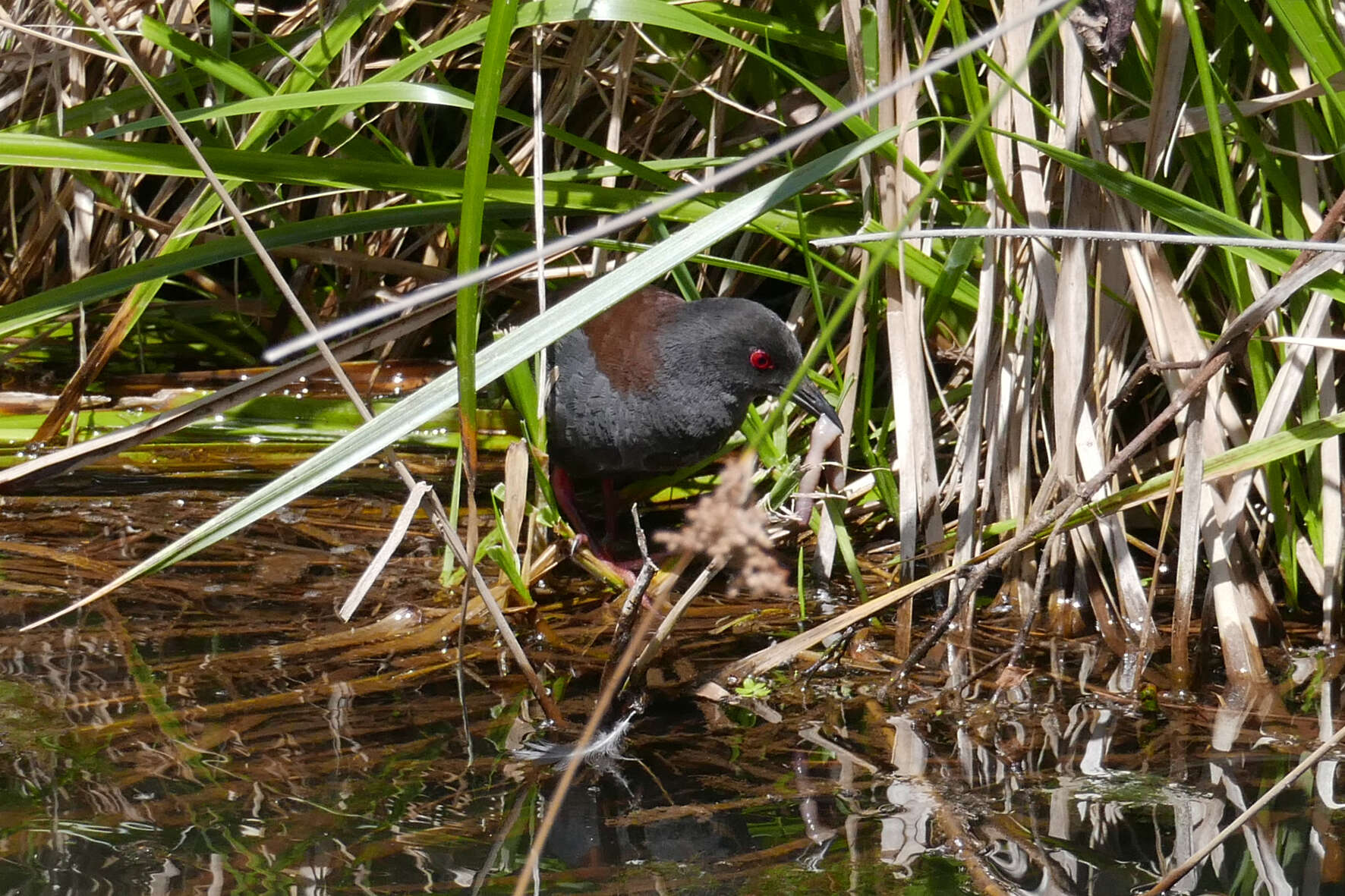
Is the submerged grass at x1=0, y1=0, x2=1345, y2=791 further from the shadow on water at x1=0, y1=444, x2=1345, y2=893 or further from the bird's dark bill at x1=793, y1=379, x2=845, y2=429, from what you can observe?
the shadow on water at x1=0, y1=444, x2=1345, y2=893

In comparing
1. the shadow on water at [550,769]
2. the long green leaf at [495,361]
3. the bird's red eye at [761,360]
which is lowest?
the shadow on water at [550,769]

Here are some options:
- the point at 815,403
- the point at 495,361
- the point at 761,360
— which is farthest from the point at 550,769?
the point at 761,360

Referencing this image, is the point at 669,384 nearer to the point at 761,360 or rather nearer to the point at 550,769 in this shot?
the point at 761,360

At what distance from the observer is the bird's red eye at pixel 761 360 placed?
3123 mm

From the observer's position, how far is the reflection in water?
1728 millimetres

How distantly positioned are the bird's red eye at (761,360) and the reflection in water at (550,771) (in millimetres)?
638

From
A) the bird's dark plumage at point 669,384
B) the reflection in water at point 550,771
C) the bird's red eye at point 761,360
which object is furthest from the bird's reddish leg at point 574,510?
the bird's red eye at point 761,360

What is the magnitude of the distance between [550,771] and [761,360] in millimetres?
1403

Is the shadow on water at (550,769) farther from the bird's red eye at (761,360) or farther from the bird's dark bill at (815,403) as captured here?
the bird's red eye at (761,360)

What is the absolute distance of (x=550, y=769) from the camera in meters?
2.03

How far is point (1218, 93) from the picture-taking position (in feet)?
8.52

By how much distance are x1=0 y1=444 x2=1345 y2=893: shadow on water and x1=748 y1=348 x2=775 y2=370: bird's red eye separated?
0.61 m

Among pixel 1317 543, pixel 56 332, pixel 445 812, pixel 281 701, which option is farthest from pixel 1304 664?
pixel 56 332

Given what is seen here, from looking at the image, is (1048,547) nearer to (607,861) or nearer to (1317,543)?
(1317,543)
